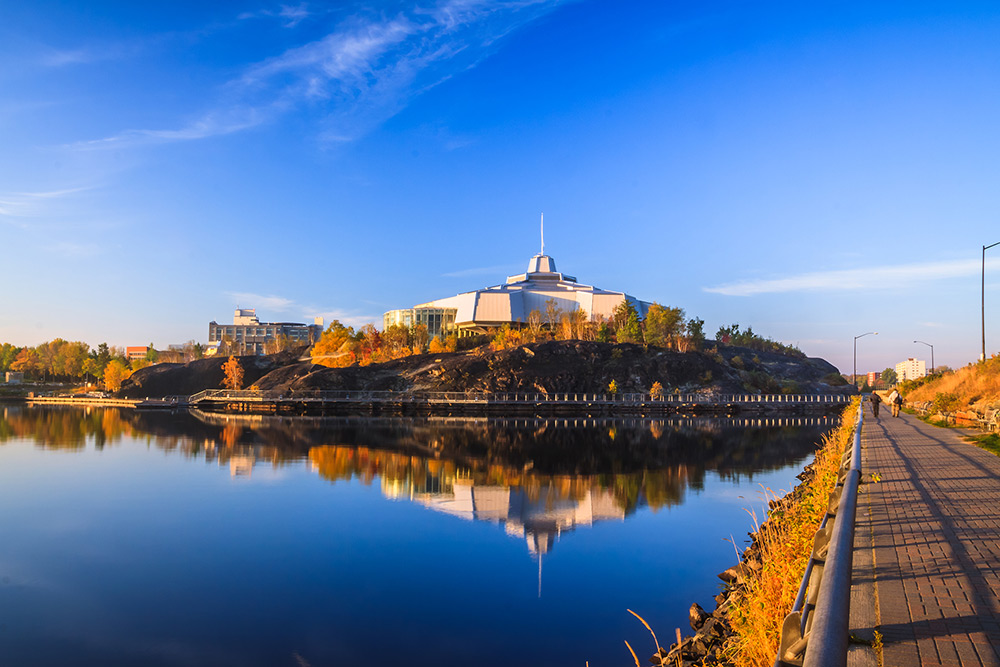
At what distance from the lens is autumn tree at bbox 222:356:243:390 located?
114m

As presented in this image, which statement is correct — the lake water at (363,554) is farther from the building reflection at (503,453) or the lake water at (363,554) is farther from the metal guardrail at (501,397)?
the metal guardrail at (501,397)

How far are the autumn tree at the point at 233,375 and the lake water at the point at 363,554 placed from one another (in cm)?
8250

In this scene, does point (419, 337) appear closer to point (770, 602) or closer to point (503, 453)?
point (503, 453)

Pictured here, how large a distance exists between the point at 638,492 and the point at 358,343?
345ft

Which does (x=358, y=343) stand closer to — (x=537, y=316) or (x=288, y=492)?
(x=537, y=316)

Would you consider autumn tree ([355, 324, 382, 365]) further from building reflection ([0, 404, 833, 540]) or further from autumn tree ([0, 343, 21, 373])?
autumn tree ([0, 343, 21, 373])

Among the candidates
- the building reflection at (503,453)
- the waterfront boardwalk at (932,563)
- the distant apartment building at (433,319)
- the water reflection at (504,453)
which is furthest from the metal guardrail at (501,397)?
the waterfront boardwalk at (932,563)

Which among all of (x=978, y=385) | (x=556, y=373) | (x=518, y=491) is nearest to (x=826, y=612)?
(x=518, y=491)

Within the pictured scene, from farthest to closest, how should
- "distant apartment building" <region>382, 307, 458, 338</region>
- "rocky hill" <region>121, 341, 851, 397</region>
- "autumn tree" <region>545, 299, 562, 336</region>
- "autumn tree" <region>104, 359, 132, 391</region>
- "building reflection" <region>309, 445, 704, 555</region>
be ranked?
"distant apartment building" <region>382, 307, 458, 338</region> → "autumn tree" <region>104, 359, 132, 391</region> → "autumn tree" <region>545, 299, 562, 336</region> → "rocky hill" <region>121, 341, 851, 397</region> → "building reflection" <region>309, 445, 704, 555</region>

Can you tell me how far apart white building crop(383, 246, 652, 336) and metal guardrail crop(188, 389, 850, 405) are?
1581 inches

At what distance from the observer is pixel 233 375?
375ft

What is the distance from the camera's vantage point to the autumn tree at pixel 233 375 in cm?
11361

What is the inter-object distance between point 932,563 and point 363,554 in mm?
11671

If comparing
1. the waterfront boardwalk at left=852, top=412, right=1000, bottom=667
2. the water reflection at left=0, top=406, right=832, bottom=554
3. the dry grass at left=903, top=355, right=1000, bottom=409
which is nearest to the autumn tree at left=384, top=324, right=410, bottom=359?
the water reflection at left=0, top=406, right=832, bottom=554
